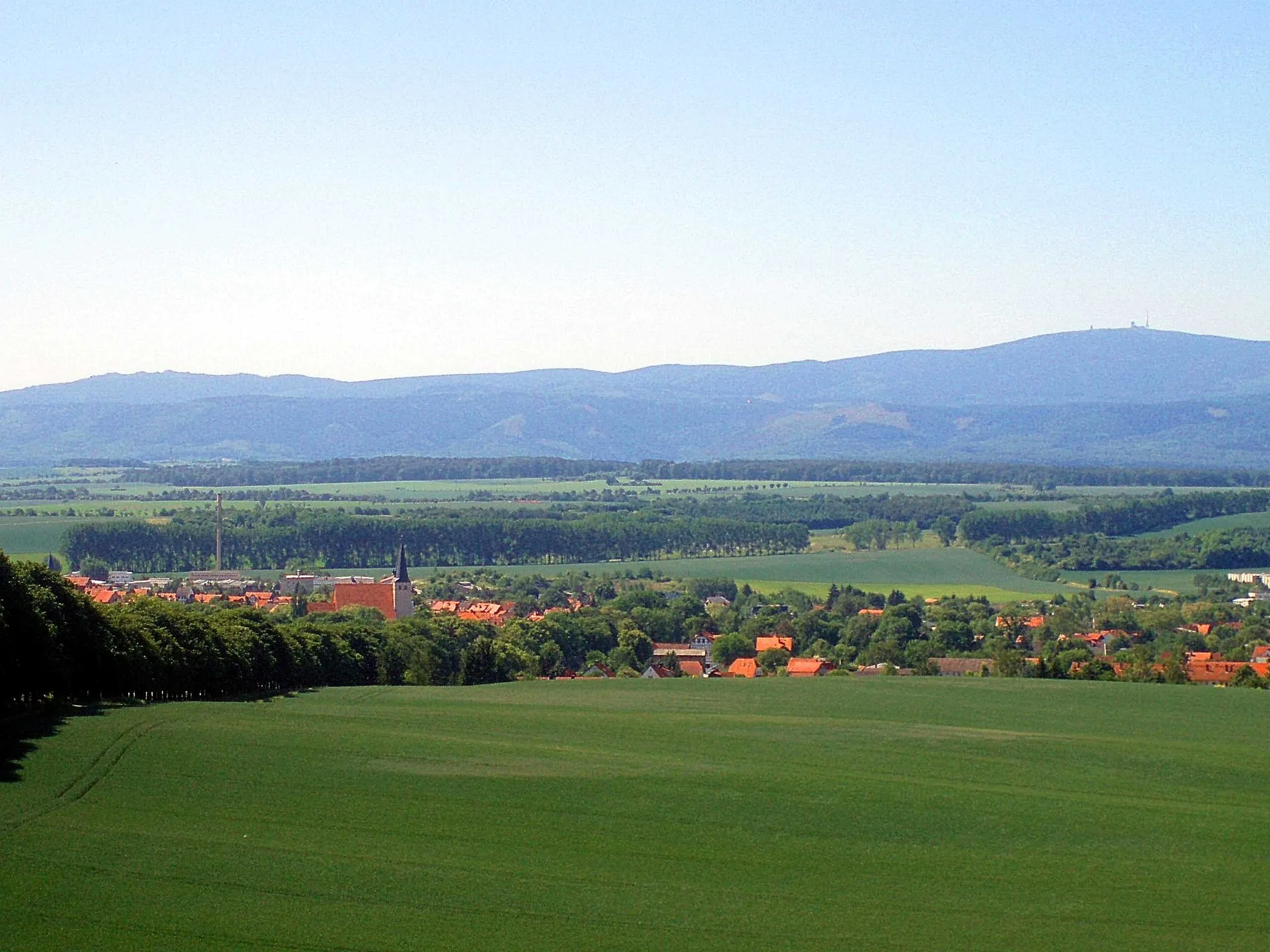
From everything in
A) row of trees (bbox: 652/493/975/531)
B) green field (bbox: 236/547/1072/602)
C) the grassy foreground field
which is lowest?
green field (bbox: 236/547/1072/602)

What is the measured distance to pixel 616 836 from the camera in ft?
91.1

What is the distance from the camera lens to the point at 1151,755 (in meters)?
37.3

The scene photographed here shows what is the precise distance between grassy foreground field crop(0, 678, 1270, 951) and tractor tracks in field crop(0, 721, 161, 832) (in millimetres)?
84

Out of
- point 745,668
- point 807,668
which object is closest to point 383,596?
point 745,668

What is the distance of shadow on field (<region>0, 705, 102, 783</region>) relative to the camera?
30.1 m

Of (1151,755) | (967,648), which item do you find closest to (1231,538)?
(967,648)

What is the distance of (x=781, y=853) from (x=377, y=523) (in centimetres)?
12897

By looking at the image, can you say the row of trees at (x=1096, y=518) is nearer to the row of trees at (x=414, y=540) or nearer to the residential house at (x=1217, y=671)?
the row of trees at (x=414, y=540)

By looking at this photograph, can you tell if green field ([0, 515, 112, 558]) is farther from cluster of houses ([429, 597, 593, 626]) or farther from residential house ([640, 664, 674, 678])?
residential house ([640, 664, 674, 678])

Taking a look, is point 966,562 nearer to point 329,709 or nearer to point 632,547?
point 632,547

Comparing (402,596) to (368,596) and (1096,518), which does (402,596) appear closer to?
(368,596)

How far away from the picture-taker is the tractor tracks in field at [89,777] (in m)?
26.4

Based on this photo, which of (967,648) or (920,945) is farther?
(967,648)

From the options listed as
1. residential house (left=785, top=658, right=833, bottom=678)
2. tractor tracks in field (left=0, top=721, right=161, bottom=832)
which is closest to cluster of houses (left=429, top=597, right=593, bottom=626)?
residential house (left=785, top=658, right=833, bottom=678)
